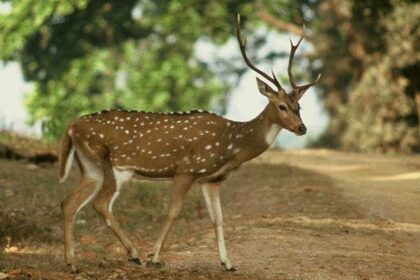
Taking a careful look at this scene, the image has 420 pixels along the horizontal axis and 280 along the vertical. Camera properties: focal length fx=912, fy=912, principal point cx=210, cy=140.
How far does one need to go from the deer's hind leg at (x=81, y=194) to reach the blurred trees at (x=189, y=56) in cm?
1872

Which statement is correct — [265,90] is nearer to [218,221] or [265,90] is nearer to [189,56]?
[218,221]

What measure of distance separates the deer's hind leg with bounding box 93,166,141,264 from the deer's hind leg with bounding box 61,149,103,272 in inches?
2.7

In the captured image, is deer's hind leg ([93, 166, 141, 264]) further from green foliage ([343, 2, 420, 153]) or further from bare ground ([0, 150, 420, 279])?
green foliage ([343, 2, 420, 153])

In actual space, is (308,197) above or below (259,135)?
below

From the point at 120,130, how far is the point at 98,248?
249 centimetres

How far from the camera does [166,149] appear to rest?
383 inches

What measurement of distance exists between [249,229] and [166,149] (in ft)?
9.51

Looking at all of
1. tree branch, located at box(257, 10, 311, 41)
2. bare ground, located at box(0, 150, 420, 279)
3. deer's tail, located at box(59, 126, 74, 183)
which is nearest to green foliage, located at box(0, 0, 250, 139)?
tree branch, located at box(257, 10, 311, 41)

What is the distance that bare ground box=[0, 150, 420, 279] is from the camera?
9.47 meters

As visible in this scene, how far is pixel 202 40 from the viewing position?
4178 centimetres

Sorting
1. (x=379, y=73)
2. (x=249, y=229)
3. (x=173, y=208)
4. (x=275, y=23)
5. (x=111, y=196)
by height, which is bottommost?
Answer: (x=249, y=229)

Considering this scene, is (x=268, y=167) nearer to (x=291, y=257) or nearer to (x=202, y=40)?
(x=291, y=257)

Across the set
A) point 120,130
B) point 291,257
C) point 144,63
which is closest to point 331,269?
point 291,257

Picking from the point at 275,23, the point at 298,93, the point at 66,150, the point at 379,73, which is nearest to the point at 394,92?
the point at 379,73
